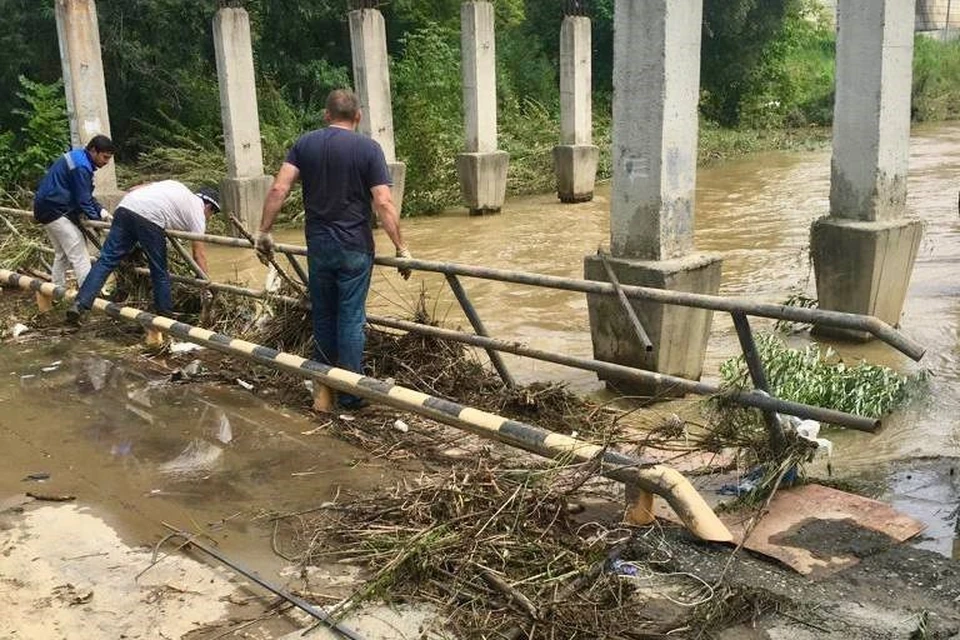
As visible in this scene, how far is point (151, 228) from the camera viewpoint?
7754mm

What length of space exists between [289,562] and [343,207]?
7.87 ft

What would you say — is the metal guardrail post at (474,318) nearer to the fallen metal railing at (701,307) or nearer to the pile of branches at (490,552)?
the fallen metal railing at (701,307)

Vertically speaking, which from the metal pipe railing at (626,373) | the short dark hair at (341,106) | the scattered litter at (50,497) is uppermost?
the short dark hair at (341,106)

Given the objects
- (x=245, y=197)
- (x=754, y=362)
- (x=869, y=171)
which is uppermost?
(x=869, y=171)

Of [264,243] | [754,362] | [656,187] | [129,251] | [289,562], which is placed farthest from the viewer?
[129,251]

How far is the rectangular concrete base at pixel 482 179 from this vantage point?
57.8 feet

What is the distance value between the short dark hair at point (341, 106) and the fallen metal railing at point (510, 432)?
1.44m

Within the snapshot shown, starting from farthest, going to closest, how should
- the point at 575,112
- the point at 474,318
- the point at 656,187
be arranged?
the point at 575,112
the point at 656,187
the point at 474,318

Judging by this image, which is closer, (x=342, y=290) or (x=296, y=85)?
(x=342, y=290)

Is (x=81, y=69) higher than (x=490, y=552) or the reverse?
higher

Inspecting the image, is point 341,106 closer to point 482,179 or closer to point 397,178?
point 397,178

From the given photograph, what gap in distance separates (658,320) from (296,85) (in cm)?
1897

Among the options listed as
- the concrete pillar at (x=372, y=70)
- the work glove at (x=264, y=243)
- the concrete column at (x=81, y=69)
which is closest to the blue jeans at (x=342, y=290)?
the work glove at (x=264, y=243)

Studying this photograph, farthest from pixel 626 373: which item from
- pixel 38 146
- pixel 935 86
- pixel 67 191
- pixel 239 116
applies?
pixel 935 86
